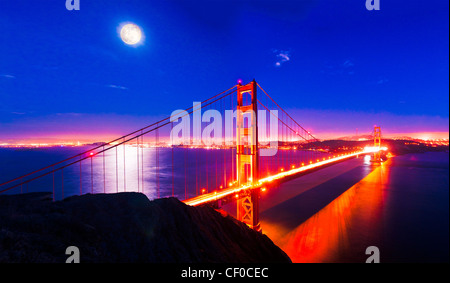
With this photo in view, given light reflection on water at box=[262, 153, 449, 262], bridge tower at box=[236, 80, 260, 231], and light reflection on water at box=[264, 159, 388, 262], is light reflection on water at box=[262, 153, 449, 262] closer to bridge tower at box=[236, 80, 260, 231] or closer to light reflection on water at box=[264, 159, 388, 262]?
light reflection on water at box=[264, 159, 388, 262]

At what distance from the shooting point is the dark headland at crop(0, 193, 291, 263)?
4.65 meters

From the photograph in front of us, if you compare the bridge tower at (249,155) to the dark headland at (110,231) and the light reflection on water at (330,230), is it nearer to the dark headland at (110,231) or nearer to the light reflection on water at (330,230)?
the light reflection on water at (330,230)

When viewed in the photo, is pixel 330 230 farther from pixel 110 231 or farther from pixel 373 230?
pixel 110 231

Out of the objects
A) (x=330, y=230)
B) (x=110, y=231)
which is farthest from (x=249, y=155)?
(x=330, y=230)

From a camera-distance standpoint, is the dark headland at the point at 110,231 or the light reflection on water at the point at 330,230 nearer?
the dark headland at the point at 110,231

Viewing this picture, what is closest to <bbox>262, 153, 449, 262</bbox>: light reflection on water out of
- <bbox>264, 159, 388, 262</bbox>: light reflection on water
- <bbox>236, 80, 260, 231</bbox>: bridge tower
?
<bbox>264, 159, 388, 262</bbox>: light reflection on water

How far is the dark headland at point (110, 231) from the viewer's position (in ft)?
15.3

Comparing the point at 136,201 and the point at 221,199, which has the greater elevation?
the point at 136,201

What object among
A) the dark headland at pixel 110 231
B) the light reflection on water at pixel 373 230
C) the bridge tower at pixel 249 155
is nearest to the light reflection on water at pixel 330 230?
the light reflection on water at pixel 373 230

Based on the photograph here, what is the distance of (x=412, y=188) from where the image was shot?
128ft
